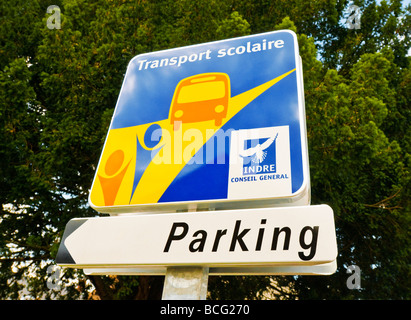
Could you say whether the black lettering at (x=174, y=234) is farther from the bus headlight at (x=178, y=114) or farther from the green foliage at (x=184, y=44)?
the green foliage at (x=184, y=44)

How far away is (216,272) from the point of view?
1.62 meters

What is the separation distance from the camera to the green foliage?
6.13m

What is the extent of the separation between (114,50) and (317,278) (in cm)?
809

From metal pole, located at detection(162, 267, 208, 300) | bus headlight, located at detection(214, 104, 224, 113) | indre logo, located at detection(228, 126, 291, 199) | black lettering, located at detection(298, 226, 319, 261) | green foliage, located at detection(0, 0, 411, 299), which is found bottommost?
green foliage, located at detection(0, 0, 411, 299)

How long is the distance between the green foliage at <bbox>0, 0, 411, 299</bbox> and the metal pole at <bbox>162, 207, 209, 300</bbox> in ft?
15.8

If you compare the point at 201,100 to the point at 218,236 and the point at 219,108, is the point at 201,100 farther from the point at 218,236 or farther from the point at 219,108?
A: the point at 218,236

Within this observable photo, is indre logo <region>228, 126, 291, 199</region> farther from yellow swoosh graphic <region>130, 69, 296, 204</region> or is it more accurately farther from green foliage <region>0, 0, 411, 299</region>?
green foliage <region>0, 0, 411, 299</region>

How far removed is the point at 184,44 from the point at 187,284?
646 cm

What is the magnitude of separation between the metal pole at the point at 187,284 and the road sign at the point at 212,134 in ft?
1.06
